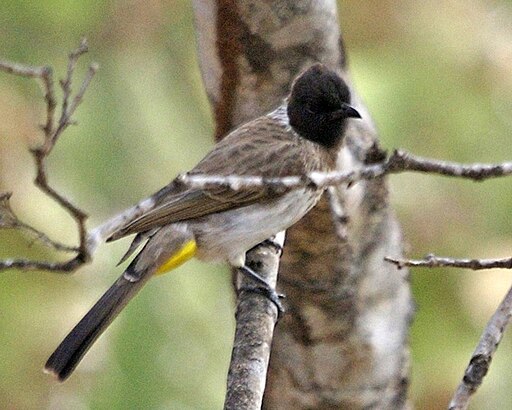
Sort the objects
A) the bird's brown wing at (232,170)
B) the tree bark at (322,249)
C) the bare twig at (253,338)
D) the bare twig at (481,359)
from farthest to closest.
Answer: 1. the tree bark at (322,249)
2. the bird's brown wing at (232,170)
3. the bare twig at (253,338)
4. the bare twig at (481,359)

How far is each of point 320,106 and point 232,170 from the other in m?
0.41

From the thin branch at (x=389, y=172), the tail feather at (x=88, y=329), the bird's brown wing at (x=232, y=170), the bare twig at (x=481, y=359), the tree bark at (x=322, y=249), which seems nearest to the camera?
the thin branch at (x=389, y=172)

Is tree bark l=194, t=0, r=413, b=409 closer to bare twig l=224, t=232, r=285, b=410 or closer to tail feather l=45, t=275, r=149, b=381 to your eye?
bare twig l=224, t=232, r=285, b=410

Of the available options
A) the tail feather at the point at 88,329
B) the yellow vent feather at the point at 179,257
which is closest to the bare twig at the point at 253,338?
the yellow vent feather at the point at 179,257

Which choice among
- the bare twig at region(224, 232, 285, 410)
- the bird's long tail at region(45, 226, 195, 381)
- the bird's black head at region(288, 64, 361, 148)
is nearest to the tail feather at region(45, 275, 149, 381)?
the bird's long tail at region(45, 226, 195, 381)

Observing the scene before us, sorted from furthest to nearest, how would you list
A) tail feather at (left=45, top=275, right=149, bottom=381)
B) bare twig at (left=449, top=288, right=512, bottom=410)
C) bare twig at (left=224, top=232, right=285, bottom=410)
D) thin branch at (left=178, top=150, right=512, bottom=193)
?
1. tail feather at (left=45, top=275, right=149, bottom=381)
2. bare twig at (left=224, top=232, right=285, bottom=410)
3. bare twig at (left=449, top=288, right=512, bottom=410)
4. thin branch at (left=178, top=150, right=512, bottom=193)

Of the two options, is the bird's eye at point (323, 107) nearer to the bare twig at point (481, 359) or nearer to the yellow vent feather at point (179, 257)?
the yellow vent feather at point (179, 257)

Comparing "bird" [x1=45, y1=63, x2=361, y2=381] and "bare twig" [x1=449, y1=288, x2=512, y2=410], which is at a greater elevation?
"bare twig" [x1=449, y1=288, x2=512, y2=410]

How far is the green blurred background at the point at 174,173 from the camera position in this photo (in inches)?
131

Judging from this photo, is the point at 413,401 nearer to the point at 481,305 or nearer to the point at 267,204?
the point at 481,305

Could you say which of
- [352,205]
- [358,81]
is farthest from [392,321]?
[358,81]

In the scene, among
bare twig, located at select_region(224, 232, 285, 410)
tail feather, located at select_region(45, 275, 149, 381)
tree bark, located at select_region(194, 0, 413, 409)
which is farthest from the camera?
tree bark, located at select_region(194, 0, 413, 409)

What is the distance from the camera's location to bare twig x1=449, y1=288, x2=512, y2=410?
65.5 inches

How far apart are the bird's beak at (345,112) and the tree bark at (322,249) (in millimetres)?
260
